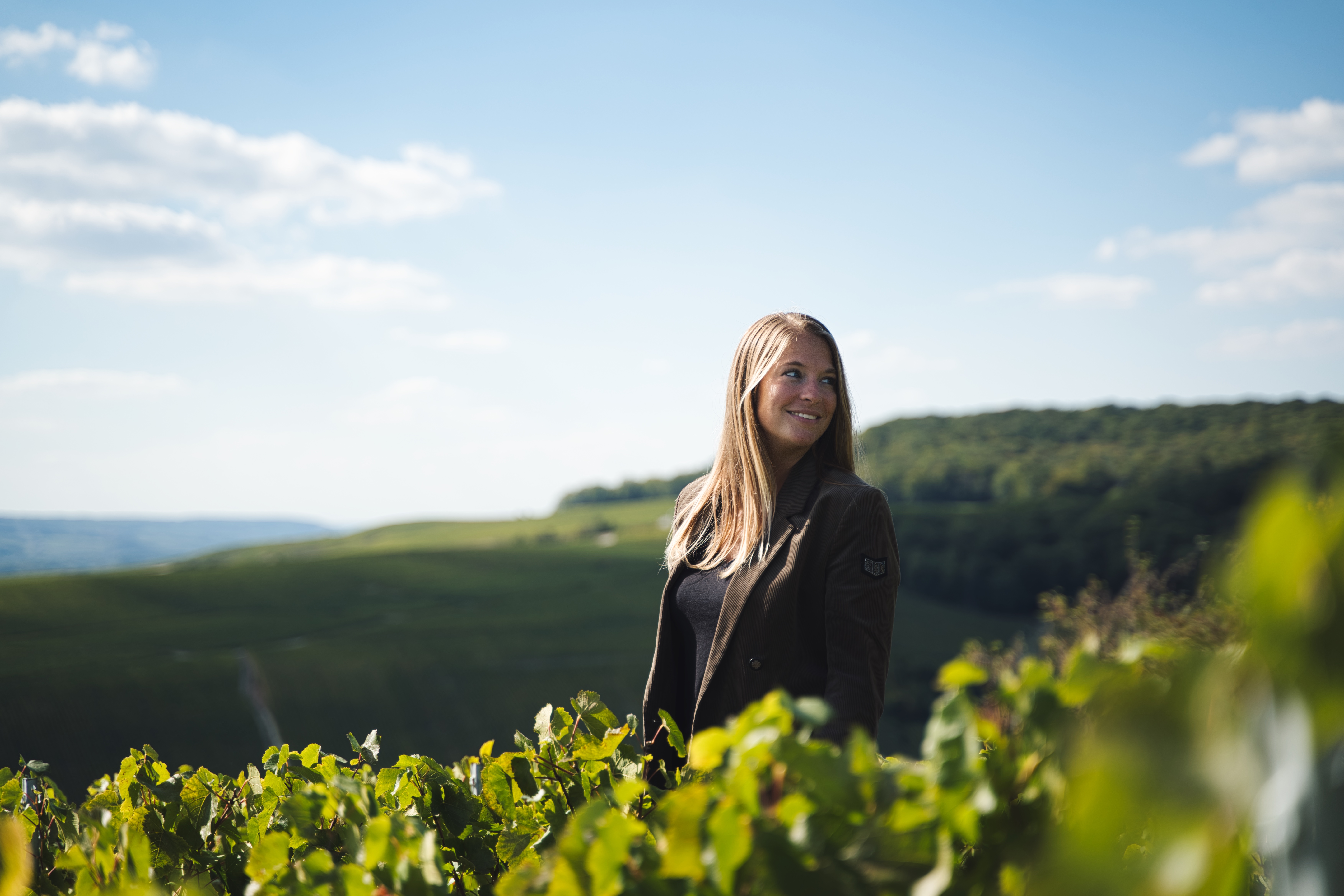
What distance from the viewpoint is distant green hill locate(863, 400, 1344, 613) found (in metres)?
66.8

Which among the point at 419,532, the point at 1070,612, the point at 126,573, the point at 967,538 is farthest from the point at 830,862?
the point at 419,532

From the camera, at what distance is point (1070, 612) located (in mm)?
21375

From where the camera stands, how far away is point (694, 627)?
9.43 ft

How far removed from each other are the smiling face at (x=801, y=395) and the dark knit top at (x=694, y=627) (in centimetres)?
44

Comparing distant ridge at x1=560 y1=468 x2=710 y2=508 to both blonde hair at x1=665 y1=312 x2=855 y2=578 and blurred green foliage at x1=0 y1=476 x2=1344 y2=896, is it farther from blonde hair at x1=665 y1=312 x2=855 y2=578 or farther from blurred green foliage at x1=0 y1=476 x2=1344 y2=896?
blurred green foliage at x1=0 y1=476 x2=1344 y2=896

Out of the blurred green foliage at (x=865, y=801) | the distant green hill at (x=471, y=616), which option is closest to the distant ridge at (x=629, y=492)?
the distant green hill at (x=471, y=616)

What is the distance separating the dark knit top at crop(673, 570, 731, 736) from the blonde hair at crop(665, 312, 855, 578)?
50 millimetres

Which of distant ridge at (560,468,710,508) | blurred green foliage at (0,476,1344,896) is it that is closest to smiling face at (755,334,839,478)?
blurred green foliage at (0,476,1344,896)

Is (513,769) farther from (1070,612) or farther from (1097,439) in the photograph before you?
(1097,439)

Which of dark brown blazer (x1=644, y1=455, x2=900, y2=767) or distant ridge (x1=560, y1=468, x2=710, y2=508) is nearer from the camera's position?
dark brown blazer (x1=644, y1=455, x2=900, y2=767)

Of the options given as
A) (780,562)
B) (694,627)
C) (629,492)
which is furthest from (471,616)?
(629,492)

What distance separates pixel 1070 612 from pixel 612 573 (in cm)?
4541

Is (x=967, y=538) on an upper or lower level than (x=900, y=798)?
lower

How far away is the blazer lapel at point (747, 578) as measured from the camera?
2613 mm
